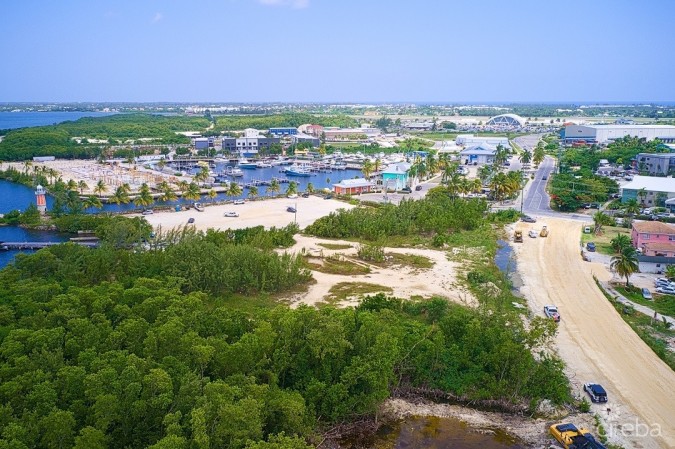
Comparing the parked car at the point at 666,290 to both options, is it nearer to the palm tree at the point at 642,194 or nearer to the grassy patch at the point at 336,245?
the grassy patch at the point at 336,245

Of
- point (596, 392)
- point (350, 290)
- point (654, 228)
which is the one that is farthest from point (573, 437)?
point (654, 228)

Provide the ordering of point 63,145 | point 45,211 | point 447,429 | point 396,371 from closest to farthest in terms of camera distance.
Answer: point 447,429 < point 396,371 < point 45,211 < point 63,145

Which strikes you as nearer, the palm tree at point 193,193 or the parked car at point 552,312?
the parked car at point 552,312

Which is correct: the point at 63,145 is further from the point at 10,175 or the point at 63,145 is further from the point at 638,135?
the point at 638,135

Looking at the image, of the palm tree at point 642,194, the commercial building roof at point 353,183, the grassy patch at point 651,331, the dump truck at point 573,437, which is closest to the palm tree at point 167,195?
the commercial building roof at point 353,183

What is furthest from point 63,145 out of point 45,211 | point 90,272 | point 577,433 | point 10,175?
point 577,433

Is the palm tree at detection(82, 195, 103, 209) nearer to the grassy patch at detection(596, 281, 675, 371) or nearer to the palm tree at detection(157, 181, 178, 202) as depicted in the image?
the palm tree at detection(157, 181, 178, 202)

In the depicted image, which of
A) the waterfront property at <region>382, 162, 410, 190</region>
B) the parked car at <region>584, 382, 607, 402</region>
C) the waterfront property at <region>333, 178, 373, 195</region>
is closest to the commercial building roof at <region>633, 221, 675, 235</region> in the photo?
the parked car at <region>584, 382, 607, 402</region>

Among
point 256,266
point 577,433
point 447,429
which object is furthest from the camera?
point 256,266
